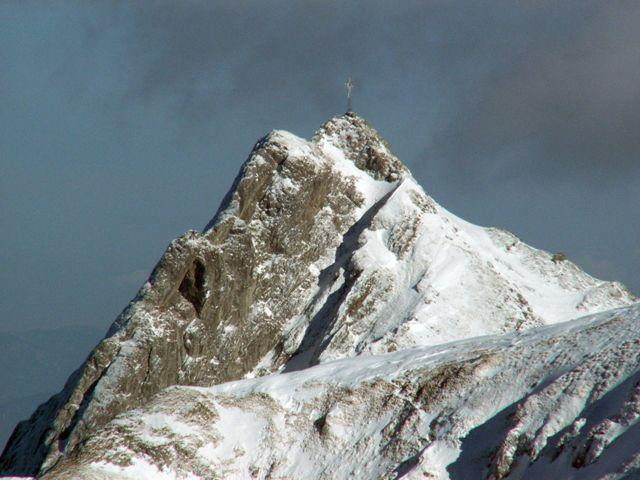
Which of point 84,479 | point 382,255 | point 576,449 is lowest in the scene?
point 84,479

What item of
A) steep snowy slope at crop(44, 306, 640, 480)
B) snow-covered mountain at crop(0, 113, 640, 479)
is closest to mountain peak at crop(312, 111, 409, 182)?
snow-covered mountain at crop(0, 113, 640, 479)

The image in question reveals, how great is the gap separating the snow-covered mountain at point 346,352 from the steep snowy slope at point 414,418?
3.0 inches

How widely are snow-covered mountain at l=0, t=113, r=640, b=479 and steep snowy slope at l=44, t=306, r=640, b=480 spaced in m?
0.08

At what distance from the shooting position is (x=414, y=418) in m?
37.0

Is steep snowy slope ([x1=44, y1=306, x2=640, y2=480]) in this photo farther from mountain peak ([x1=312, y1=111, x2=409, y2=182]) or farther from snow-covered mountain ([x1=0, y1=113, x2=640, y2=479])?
mountain peak ([x1=312, y1=111, x2=409, y2=182])

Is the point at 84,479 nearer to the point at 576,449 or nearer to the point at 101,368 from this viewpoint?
the point at 576,449

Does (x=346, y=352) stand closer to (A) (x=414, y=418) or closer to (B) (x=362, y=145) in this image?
(B) (x=362, y=145)

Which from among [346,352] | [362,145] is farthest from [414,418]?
[362,145]

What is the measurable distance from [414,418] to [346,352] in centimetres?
2489

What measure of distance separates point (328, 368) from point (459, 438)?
A: 8916mm

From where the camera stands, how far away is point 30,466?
5991 centimetres

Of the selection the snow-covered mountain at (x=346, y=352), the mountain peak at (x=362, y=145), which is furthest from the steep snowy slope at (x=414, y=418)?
the mountain peak at (x=362, y=145)

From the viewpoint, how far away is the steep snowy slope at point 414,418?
105 feet

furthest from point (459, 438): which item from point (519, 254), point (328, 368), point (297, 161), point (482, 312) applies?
point (519, 254)
